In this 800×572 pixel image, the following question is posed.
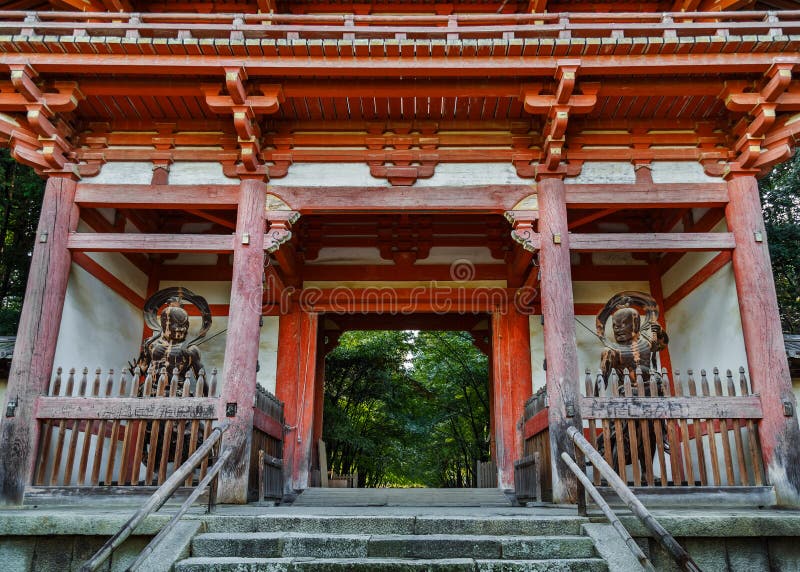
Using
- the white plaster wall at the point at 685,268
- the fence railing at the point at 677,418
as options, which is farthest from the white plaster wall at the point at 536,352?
the fence railing at the point at 677,418

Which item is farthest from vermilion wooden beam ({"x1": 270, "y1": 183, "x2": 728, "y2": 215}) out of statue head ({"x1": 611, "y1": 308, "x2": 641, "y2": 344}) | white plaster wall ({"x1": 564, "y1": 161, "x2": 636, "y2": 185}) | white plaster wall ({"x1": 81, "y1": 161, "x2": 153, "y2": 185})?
white plaster wall ({"x1": 81, "y1": 161, "x2": 153, "y2": 185})

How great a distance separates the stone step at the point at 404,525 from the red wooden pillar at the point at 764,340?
2.53 meters

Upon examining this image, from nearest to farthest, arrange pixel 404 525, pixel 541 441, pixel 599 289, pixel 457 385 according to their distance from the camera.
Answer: pixel 404 525, pixel 541 441, pixel 599 289, pixel 457 385

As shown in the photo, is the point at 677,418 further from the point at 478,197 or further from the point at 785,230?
the point at 785,230

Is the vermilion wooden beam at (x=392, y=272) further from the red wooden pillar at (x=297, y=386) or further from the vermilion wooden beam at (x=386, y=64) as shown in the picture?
the vermilion wooden beam at (x=386, y=64)

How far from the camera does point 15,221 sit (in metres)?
11.8

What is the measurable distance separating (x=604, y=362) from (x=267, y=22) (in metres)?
5.65

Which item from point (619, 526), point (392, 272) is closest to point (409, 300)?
point (392, 272)

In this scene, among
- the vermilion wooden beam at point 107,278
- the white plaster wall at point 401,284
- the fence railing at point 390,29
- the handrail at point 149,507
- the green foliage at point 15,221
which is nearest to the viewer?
the handrail at point 149,507

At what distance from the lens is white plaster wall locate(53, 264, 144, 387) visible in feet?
22.7

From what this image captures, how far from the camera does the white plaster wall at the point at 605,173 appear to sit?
6.80 meters

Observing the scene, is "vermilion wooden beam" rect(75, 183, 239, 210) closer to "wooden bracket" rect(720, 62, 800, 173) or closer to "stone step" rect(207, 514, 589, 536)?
"stone step" rect(207, 514, 589, 536)

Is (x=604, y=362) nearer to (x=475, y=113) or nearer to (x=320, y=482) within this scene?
(x=475, y=113)

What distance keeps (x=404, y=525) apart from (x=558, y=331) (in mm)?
2668
